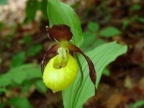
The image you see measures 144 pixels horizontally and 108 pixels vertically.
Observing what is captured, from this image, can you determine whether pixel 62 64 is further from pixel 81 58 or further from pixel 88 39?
pixel 88 39

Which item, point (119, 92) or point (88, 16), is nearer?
point (119, 92)

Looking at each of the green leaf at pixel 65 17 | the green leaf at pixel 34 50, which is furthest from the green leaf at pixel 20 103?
the green leaf at pixel 34 50

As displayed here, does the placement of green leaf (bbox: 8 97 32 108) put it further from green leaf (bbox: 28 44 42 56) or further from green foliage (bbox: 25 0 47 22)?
green leaf (bbox: 28 44 42 56)

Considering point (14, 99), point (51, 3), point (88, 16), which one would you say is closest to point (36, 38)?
point (88, 16)

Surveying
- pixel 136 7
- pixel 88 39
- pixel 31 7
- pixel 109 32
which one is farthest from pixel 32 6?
pixel 136 7

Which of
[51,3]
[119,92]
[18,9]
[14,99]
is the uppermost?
[51,3]

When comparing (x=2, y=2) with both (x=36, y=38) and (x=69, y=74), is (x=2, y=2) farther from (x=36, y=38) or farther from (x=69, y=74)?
(x=36, y=38)
